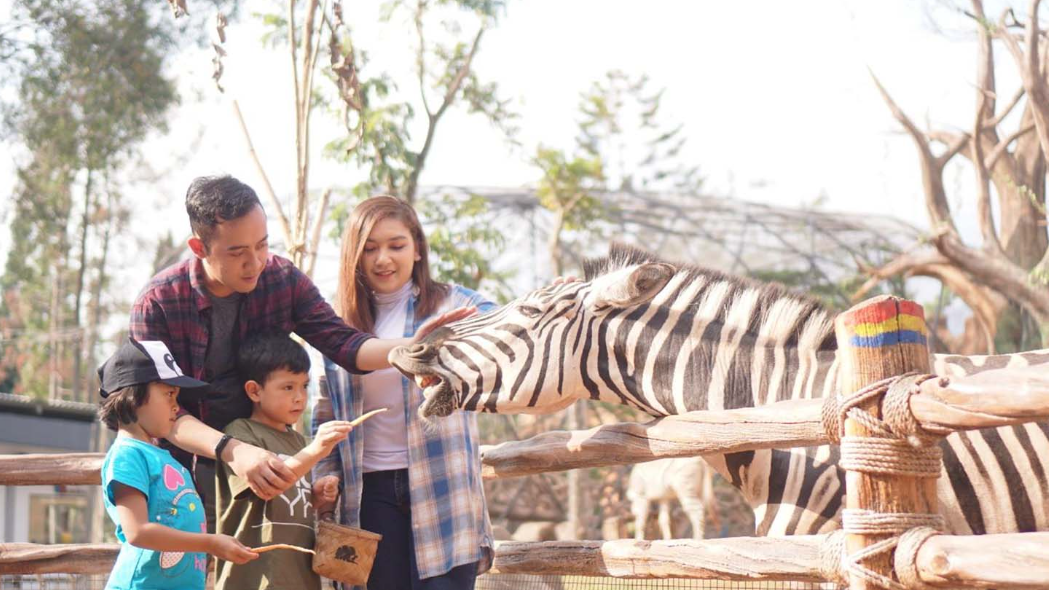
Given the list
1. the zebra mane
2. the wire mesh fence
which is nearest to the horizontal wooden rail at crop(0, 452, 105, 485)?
the wire mesh fence

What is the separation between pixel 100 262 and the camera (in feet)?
84.0

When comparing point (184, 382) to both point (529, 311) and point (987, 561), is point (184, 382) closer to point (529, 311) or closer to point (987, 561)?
point (529, 311)

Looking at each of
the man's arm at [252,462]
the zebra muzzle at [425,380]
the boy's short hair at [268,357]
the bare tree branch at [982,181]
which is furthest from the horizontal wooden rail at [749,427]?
the bare tree branch at [982,181]

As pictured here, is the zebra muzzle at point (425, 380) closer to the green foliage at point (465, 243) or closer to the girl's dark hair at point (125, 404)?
the girl's dark hair at point (125, 404)

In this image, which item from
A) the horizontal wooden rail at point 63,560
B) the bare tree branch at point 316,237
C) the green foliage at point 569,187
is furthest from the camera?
the green foliage at point 569,187

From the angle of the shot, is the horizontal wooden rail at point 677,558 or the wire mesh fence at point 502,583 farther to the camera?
the wire mesh fence at point 502,583

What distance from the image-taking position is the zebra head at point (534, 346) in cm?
357

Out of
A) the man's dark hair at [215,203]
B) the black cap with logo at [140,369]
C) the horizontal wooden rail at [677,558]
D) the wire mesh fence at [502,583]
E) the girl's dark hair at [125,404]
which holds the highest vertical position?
the man's dark hair at [215,203]

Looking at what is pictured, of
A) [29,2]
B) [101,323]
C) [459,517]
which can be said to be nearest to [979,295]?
[459,517]

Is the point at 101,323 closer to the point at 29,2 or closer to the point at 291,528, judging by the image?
the point at 29,2

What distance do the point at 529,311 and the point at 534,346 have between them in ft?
0.44

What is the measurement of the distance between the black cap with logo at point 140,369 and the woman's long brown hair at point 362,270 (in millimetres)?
764

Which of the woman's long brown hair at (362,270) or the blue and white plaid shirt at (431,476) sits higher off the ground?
the woman's long brown hair at (362,270)

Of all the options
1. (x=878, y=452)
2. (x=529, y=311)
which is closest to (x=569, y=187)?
(x=529, y=311)
